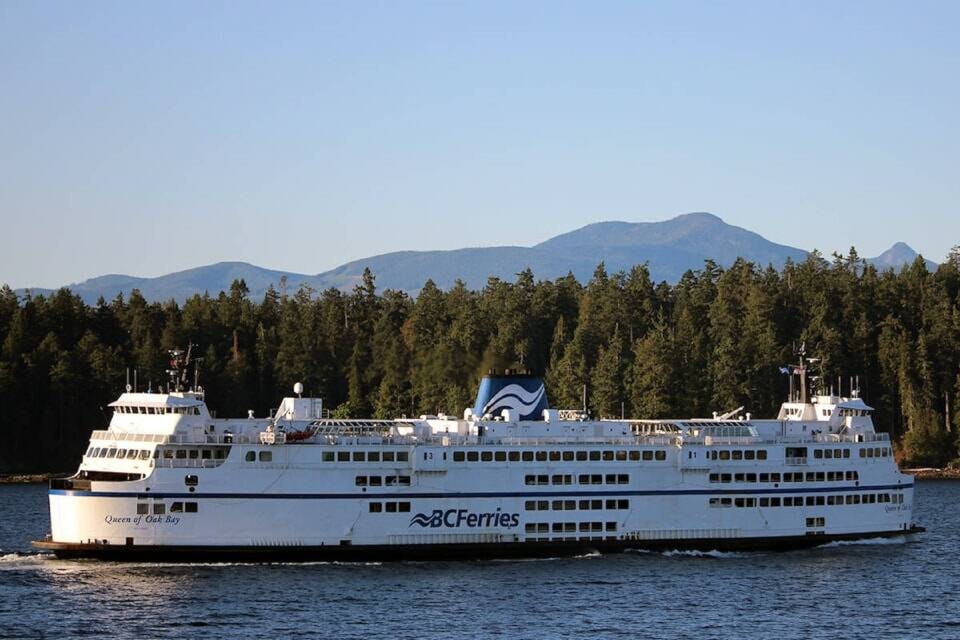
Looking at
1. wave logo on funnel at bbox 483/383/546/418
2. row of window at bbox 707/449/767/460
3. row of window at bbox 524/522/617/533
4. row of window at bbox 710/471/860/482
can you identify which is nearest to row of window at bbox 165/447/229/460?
wave logo on funnel at bbox 483/383/546/418

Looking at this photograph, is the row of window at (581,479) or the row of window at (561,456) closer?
the row of window at (561,456)

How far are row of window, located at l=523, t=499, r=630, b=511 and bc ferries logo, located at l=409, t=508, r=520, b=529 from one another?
26.8 inches

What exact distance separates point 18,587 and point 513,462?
56.2 feet

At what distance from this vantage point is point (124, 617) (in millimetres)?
41906

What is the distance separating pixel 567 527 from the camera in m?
52.3

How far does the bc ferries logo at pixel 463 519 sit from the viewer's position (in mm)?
51156

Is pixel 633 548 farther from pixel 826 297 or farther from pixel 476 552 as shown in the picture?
pixel 826 297

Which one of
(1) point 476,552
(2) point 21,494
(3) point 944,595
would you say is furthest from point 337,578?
(2) point 21,494

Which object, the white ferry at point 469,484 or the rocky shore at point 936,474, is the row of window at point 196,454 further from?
the rocky shore at point 936,474

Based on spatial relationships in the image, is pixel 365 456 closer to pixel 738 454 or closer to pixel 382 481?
pixel 382 481

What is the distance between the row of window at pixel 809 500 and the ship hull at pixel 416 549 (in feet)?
4.04

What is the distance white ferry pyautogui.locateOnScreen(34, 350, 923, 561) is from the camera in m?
49.2

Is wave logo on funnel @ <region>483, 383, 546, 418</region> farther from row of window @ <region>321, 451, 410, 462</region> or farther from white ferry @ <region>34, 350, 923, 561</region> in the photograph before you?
row of window @ <region>321, 451, 410, 462</region>

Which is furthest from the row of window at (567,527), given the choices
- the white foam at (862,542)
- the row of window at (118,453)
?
the row of window at (118,453)
